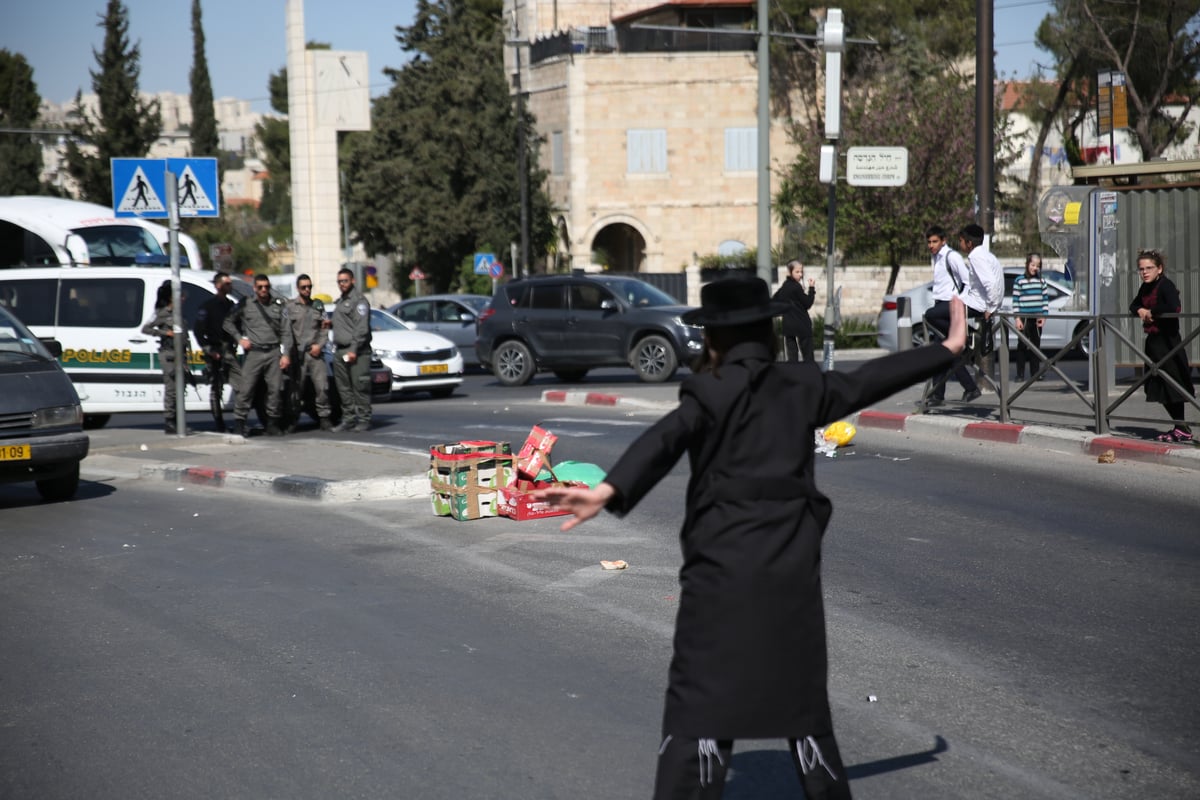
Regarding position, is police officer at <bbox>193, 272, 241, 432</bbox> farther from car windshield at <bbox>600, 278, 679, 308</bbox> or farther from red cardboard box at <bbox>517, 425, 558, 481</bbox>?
car windshield at <bbox>600, 278, 679, 308</bbox>

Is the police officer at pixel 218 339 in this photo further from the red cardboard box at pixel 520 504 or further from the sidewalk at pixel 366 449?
the red cardboard box at pixel 520 504

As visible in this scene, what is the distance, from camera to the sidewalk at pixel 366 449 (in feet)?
37.0

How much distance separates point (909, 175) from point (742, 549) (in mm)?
39624

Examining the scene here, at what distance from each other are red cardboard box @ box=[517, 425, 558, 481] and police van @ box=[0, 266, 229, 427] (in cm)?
750

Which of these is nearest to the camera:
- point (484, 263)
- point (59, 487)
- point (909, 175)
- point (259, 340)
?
point (59, 487)

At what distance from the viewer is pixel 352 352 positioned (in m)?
15.6

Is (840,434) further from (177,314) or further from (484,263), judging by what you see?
(484,263)

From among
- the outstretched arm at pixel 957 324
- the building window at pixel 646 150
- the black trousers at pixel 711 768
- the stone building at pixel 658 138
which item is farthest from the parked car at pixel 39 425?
the building window at pixel 646 150

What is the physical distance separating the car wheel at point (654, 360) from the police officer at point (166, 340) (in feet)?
28.9

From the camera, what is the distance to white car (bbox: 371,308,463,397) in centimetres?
2109

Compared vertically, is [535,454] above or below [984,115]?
below

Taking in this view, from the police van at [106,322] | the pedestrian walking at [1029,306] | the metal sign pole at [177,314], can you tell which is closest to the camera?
the metal sign pole at [177,314]

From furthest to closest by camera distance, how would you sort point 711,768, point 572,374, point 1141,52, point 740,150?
point 740,150 < point 1141,52 < point 572,374 < point 711,768

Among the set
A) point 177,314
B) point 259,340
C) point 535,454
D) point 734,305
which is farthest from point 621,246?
point 734,305
